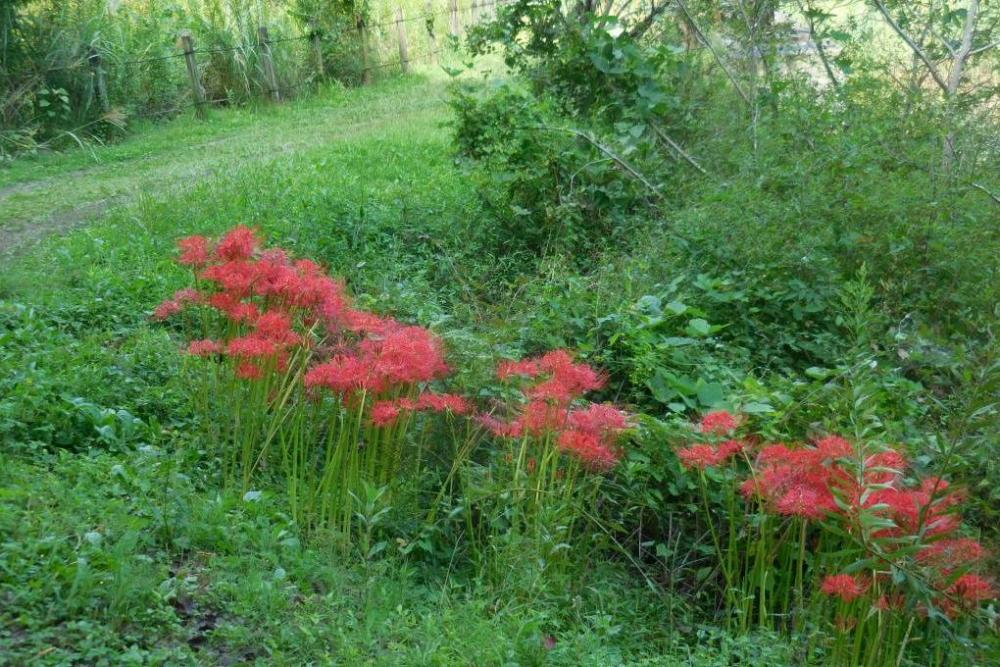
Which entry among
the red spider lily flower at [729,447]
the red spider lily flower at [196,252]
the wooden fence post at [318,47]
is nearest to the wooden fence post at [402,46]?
the wooden fence post at [318,47]

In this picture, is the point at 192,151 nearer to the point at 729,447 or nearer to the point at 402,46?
the point at 402,46

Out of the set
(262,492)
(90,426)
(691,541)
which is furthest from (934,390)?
(90,426)

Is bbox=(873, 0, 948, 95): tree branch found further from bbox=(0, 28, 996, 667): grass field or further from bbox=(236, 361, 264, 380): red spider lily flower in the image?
bbox=(236, 361, 264, 380): red spider lily flower

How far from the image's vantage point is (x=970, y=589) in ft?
12.4

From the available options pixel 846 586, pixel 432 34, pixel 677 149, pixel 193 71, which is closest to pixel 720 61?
pixel 677 149

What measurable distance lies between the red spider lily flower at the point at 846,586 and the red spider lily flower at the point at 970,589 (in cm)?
31

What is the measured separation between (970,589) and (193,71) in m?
14.0

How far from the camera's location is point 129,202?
31.6 ft

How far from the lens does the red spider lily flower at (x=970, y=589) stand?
378 centimetres

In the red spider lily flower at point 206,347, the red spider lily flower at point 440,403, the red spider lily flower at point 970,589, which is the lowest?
the red spider lily flower at point 970,589

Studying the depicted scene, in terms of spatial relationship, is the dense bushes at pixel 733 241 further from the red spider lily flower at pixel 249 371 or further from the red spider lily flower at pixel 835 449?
the red spider lily flower at pixel 249 371

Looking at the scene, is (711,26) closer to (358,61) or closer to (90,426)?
(90,426)

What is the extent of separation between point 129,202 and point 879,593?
25.7 ft

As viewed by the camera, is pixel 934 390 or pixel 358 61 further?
pixel 358 61
